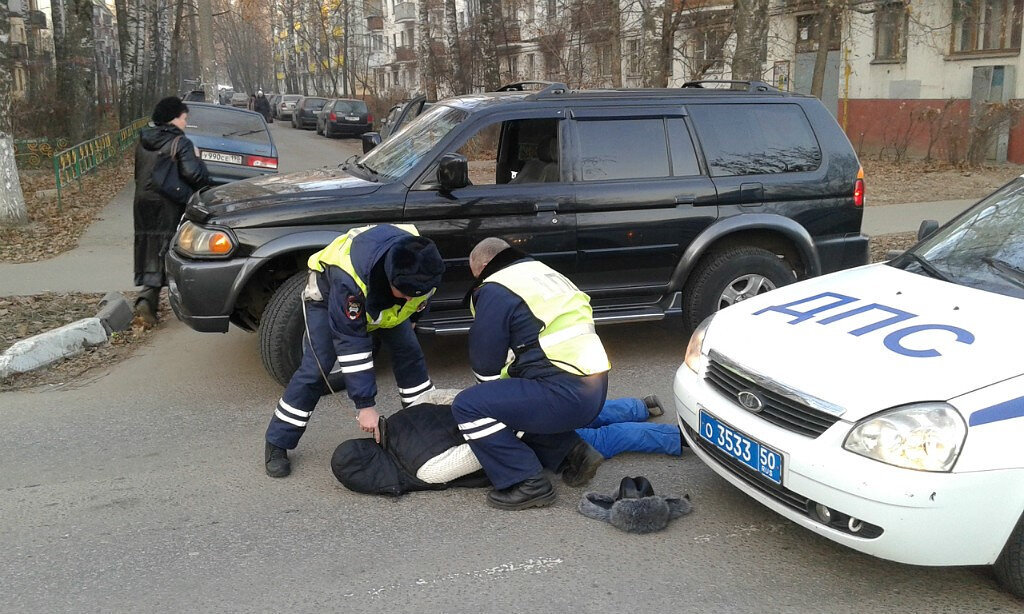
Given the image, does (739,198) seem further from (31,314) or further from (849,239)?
(31,314)

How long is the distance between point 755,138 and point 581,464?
10.7ft

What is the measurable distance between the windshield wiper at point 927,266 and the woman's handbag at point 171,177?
5.47 meters

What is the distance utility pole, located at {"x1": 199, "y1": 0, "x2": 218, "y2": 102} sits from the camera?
61650mm

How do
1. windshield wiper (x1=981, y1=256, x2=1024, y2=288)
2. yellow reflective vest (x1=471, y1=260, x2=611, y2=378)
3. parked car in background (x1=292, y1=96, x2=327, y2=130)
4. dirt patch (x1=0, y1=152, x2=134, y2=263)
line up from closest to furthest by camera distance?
windshield wiper (x1=981, y1=256, x2=1024, y2=288), yellow reflective vest (x1=471, y1=260, x2=611, y2=378), dirt patch (x1=0, y1=152, x2=134, y2=263), parked car in background (x1=292, y1=96, x2=327, y2=130)

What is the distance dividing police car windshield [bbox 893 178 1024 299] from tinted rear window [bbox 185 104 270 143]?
12022mm

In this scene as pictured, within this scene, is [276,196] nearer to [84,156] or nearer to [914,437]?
[914,437]

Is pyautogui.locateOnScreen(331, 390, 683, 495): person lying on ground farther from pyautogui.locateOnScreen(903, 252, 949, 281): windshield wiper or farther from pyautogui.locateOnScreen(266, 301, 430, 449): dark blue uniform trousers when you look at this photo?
pyautogui.locateOnScreen(903, 252, 949, 281): windshield wiper

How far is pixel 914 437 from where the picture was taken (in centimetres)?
309

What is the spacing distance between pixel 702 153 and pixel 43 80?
72.7ft

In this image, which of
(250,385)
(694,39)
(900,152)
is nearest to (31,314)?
(250,385)

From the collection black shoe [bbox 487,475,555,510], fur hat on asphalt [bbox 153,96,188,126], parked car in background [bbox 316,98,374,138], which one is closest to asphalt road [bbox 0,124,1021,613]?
black shoe [bbox 487,475,555,510]

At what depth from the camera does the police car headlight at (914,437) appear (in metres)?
3.03

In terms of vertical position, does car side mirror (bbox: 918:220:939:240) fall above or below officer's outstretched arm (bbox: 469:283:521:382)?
above

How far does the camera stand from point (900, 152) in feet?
66.4
